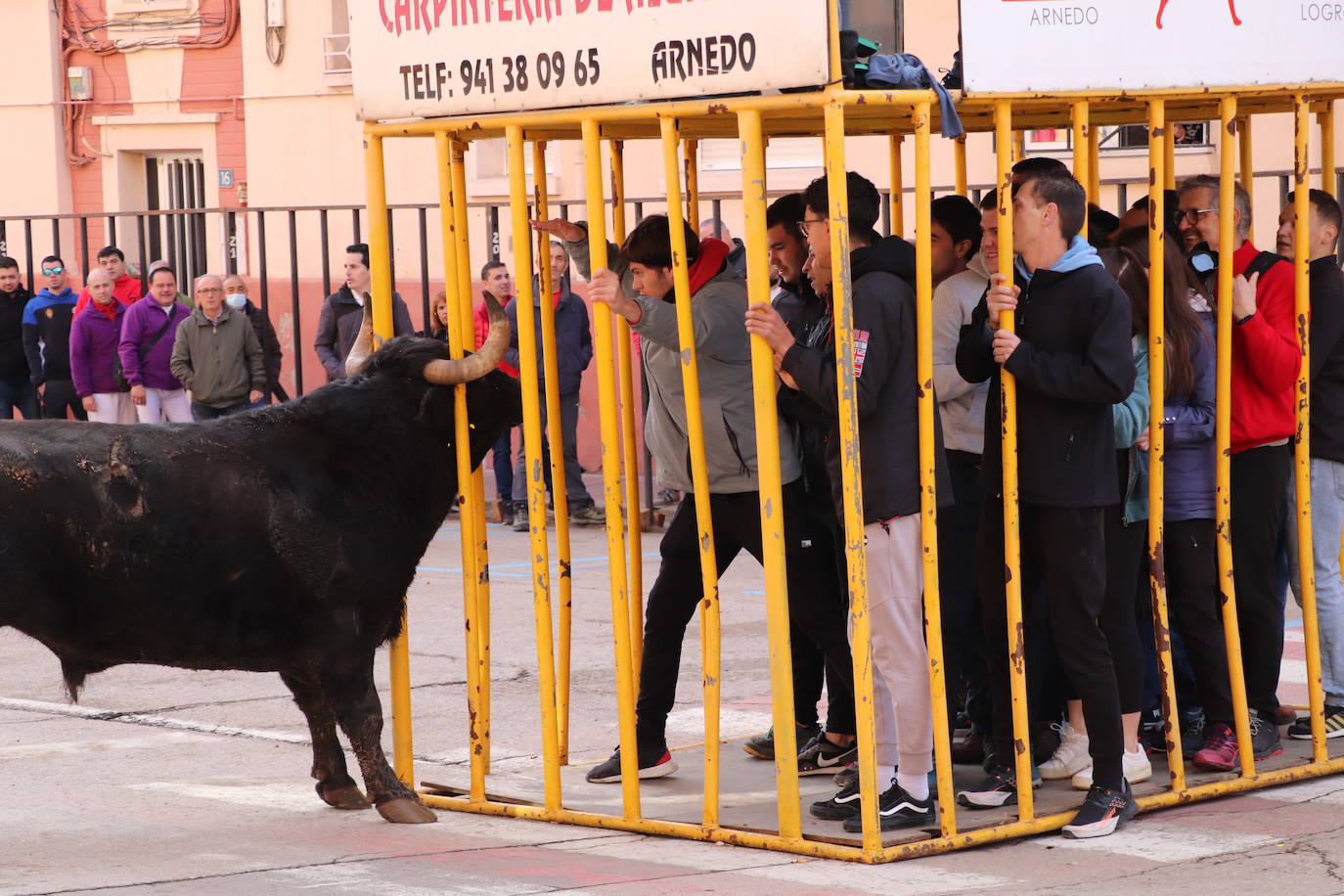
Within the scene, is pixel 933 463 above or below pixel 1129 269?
below

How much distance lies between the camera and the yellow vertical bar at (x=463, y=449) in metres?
6.21

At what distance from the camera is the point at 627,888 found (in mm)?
5191

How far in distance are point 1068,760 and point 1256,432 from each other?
130 cm

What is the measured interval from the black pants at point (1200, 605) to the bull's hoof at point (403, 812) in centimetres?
264

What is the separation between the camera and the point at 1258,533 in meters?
6.59

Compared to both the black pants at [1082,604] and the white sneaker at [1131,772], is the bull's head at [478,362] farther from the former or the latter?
the white sneaker at [1131,772]

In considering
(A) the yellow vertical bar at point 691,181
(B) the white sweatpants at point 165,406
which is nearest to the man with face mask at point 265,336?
(B) the white sweatpants at point 165,406

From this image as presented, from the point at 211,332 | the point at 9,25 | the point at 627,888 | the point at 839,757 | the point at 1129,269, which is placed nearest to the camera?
the point at 627,888

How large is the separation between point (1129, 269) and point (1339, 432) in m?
1.24

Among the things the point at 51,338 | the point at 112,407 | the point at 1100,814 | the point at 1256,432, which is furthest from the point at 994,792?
the point at 51,338

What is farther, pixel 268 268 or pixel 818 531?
pixel 268 268

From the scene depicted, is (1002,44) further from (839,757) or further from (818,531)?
(839,757)

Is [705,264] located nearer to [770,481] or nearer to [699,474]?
[699,474]

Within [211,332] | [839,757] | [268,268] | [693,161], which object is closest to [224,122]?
[268,268]
